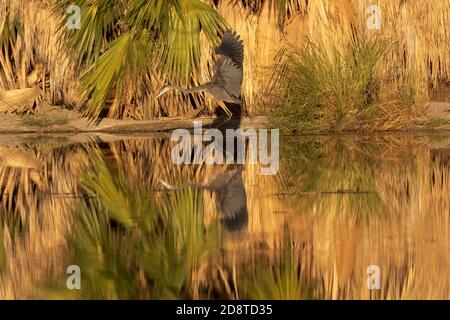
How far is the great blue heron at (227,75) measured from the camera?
557 inches

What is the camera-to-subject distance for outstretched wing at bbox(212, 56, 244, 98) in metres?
14.3

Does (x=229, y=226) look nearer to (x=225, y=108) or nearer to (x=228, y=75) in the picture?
(x=228, y=75)

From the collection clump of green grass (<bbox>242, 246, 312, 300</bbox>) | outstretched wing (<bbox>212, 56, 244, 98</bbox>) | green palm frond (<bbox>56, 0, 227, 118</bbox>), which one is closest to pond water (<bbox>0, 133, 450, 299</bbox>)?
clump of green grass (<bbox>242, 246, 312, 300</bbox>)

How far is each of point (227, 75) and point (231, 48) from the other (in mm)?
414

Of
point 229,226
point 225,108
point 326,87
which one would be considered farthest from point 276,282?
point 225,108

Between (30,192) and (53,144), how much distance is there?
4.54 metres

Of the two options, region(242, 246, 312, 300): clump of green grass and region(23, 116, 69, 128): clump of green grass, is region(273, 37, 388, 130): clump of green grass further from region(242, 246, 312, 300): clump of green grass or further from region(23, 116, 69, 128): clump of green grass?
region(242, 246, 312, 300): clump of green grass

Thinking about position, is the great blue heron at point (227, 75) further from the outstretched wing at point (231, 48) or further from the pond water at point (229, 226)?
the pond water at point (229, 226)

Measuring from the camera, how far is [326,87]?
14.5m

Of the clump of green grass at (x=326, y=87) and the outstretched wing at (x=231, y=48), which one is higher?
the outstretched wing at (x=231, y=48)

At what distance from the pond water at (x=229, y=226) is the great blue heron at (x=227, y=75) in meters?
1.68

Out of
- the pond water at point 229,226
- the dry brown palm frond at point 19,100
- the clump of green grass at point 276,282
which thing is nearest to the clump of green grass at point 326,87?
the pond water at point 229,226

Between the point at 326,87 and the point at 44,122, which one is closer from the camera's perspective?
the point at 326,87
